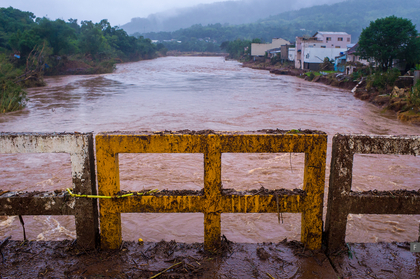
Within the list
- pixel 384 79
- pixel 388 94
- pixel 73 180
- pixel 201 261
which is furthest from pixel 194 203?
pixel 384 79

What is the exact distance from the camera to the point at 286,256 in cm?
310

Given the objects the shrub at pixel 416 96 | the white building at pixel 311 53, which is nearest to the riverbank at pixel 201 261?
the shrub at pixel 416 96

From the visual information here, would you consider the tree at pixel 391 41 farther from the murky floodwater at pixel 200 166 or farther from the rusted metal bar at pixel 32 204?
the rusted metal bar at pixel 32 204

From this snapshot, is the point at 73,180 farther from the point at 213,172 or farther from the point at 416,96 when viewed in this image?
the point at 416,96

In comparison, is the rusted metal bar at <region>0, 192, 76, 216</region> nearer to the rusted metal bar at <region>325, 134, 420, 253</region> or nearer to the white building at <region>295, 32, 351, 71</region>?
the rusted metal bar at <region>325, 134, 420, 253</region>

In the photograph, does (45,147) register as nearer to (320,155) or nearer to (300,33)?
(320,155)

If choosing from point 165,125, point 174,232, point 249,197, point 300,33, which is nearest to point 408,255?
point 249,197

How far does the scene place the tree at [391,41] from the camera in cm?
2709

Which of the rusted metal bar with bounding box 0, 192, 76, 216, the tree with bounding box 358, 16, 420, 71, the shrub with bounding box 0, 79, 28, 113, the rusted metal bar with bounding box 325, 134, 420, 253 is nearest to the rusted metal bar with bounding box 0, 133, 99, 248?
the rusted metal bar with bounding box 0, 192, 76, 216

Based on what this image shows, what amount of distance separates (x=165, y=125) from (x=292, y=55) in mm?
49464

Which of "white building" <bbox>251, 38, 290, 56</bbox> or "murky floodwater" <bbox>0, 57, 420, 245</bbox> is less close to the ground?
"white building" <bbox>251, 38, 290, 56</bbox>

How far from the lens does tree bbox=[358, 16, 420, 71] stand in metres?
27.1

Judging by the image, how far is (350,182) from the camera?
2.97 m

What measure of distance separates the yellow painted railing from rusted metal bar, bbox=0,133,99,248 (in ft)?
0.32
